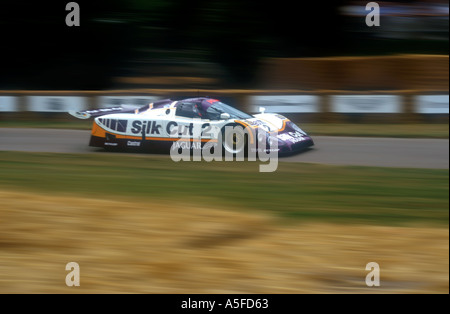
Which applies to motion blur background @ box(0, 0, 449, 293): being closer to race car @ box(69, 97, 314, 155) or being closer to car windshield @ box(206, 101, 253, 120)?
race car @ box(69, 97, 314, 155)

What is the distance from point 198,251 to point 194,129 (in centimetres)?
510

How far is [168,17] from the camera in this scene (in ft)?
59.0

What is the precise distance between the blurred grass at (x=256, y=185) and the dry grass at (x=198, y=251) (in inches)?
22.4

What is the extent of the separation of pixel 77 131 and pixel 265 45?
7.76 m

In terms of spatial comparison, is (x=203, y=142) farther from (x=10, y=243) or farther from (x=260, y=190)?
(x=10, y=243)

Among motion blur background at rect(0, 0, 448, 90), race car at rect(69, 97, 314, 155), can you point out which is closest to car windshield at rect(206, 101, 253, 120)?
race car at rect(69, 97, 314, 155)

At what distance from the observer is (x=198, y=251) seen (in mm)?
4941

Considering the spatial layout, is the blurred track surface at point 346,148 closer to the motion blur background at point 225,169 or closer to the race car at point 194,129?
the motion blur background at point 225,169

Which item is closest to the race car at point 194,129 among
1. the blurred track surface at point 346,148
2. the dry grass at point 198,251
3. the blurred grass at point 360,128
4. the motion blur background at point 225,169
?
the blurred track surface at point 346,148

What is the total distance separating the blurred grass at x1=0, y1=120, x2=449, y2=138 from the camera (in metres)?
12.0

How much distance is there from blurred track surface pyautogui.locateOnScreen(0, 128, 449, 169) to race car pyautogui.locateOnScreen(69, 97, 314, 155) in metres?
0.33

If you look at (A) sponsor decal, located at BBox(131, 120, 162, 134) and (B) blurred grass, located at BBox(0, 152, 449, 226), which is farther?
(A) sponsor decal, located at BBox(131, 120, 162, 134)

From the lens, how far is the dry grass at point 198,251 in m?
4.29

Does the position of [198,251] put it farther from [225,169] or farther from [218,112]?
[218,112]
